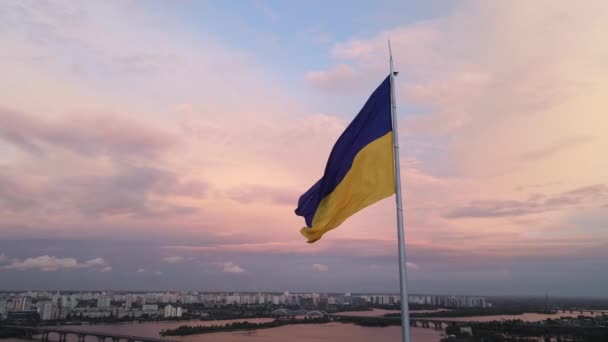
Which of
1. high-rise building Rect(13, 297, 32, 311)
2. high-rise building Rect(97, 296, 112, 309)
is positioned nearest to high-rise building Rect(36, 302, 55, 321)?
high-rise building Rect(13, 297, 32, 311)

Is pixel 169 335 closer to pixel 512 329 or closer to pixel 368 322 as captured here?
pixel 368 322

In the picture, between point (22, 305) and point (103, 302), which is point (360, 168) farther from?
point (103, 302)

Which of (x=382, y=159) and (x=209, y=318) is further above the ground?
(x=382, y=159)

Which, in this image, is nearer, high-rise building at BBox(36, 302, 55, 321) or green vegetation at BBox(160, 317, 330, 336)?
green vegetation at BBox(160, 317, 330, 336)

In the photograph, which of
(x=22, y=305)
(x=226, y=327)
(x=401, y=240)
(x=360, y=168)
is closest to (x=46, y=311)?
(x=22, y=305)

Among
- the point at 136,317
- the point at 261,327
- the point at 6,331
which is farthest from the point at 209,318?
the point at 6,331

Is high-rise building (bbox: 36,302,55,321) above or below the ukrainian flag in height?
below

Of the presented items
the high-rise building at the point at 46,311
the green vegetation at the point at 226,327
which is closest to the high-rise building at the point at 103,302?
the high-rise building at the point at 46,311

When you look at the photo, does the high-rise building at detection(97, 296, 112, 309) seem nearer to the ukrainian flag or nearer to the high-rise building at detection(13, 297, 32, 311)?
the high-rise building at detection(13, 297, 32, 311)
